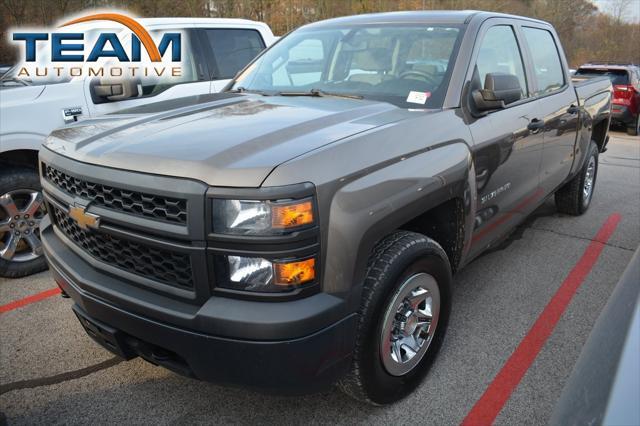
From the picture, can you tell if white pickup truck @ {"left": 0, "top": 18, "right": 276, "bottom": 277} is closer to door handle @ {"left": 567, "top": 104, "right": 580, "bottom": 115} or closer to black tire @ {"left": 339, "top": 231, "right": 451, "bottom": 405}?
black tire @ {"left": 339, "top": 231, "right": 451, "bottom": 405}

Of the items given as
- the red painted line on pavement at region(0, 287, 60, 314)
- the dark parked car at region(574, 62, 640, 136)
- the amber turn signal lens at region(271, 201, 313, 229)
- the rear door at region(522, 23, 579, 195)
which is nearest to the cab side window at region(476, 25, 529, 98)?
the rear door at region(522, 23, 579, 195)

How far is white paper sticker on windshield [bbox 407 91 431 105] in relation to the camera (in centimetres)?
281

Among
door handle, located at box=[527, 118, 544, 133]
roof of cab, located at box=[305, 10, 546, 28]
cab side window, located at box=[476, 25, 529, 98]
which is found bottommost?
door handle, located at box=[527, 118, 544, 133]

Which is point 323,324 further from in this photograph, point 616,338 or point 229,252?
point 616,338

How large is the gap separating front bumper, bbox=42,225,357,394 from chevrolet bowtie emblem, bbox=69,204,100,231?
10.5 inches

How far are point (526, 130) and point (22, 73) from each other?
428 centimetres

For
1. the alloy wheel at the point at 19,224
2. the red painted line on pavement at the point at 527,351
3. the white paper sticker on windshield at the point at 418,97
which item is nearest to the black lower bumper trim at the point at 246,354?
the red painted line on pavement at the point at 527,351

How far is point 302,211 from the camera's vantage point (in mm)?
1826

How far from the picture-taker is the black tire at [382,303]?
6.95ft

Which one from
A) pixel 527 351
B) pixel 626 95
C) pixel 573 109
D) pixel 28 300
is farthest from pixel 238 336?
pixel 626 95

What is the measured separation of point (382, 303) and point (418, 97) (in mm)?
1270

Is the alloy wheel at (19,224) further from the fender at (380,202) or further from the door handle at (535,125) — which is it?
the door handle at (535,125)

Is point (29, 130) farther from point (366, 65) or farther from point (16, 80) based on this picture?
point (366, 65)

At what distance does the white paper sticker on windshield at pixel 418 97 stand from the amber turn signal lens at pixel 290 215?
1.28m
